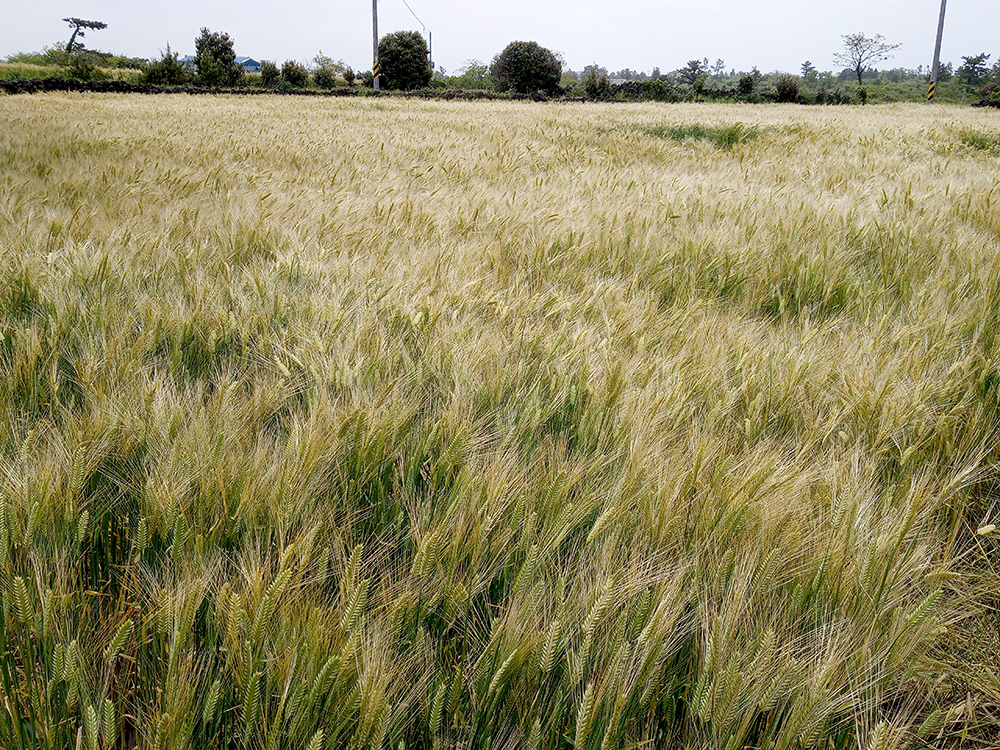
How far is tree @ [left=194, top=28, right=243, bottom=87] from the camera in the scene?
111 feet

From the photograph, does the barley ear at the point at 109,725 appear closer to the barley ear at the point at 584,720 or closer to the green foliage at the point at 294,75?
the barley ear at the point at 584,720

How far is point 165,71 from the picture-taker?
32750 millimetres

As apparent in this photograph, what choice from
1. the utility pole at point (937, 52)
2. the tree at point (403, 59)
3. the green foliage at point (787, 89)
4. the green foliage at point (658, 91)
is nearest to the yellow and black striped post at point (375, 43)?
the tree at point (403, 59)

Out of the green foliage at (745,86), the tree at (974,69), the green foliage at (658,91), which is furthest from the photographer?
the tree at (974,69)

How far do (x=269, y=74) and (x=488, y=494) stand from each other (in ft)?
146

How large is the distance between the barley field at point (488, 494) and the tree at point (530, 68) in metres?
40.8

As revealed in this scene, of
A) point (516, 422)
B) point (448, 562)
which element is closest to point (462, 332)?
point (516, 422)

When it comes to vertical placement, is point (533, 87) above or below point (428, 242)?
above

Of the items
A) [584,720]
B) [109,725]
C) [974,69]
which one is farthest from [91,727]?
[974,69]

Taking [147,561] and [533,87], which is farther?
[533,87]

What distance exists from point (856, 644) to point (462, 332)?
3.97ft

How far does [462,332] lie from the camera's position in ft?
5.75

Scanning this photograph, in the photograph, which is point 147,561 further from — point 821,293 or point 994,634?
point 821,293

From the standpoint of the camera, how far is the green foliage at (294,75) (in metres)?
36.9
